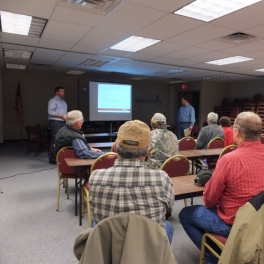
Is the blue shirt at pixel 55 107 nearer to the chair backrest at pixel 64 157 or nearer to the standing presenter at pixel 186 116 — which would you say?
the chair backrest at pixel 64 157

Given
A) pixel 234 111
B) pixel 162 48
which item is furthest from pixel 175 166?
pixel 234 111

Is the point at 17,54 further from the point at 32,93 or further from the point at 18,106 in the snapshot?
the point at 32,93

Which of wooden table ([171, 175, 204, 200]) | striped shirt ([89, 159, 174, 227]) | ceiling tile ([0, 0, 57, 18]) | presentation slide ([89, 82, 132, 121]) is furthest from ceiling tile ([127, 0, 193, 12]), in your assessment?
presentation slide ([89, 82, 132, 121])

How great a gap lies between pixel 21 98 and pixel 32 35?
485cm

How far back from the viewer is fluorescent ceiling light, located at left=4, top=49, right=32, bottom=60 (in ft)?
16.5

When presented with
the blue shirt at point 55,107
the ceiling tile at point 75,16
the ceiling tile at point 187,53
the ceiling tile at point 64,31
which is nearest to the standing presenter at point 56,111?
the blue shirt at point 55,107

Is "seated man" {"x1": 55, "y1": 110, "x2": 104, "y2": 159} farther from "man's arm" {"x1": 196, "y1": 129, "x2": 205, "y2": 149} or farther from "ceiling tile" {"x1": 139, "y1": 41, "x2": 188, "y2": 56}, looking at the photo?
"ceiling tile" {"x1": 139, "y1": 41, "x2": 188, "y2": 56}

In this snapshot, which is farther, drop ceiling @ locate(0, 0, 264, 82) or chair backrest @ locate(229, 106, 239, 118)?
chair backrest @ locate(229, 106, 239, 118)

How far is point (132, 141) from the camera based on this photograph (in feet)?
3.93

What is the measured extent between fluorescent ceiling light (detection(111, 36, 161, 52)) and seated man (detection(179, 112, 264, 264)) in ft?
9.14

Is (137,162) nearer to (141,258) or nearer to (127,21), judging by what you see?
(141,258)

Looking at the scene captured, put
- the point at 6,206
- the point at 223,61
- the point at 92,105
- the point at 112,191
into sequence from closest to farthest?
the point at 112,191, the point at 6,206, the point at 223,61, the point at 92,105

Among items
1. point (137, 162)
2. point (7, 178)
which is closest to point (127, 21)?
point (137, 162)

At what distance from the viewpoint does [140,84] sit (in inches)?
401
